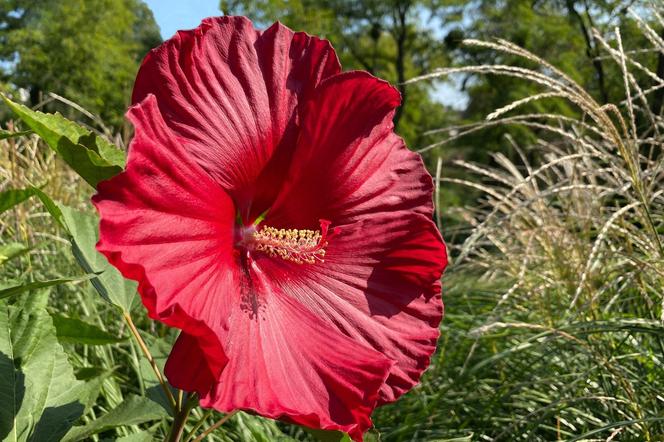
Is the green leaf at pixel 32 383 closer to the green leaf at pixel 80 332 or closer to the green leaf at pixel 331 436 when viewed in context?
the green leaf at pixel 80 332

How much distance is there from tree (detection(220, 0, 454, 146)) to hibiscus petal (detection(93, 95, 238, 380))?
708 inches

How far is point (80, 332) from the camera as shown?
95cm

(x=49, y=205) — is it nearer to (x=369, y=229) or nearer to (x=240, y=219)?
(x=240, y=219)

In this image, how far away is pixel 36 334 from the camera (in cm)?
83

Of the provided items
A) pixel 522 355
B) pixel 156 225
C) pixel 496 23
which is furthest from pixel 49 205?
pixel 496 23

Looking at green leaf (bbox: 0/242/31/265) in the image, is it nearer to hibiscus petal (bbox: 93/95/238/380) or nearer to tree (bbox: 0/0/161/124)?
hibiscus petal (bbox: 93/95/238/380)

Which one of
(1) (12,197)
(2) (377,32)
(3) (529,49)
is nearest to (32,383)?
(1) (12,197)

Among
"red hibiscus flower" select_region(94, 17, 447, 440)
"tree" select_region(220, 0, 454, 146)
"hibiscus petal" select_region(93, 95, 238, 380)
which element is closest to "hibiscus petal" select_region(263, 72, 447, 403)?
"red hibiscus flower" select_region(94, 17, 447, 440)

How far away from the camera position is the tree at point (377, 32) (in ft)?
62.7

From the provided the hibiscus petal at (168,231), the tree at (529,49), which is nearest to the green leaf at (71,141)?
the hibiscus petal at (168,231)

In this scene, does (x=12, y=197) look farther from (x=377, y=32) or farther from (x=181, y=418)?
(x=377, y=32)

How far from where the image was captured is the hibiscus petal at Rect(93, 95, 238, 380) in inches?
21.3

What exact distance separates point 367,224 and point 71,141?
358 millimetres

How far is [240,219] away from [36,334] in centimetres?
30
